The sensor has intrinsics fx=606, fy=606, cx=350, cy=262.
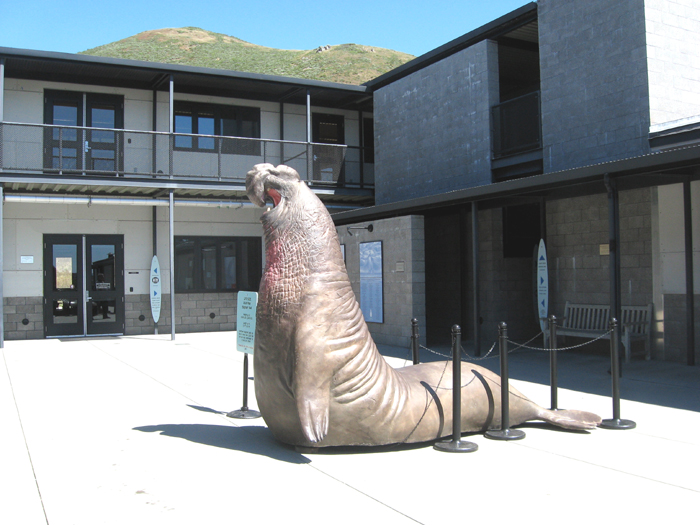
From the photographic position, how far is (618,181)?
360 inches

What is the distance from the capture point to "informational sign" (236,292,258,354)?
21.6 ft

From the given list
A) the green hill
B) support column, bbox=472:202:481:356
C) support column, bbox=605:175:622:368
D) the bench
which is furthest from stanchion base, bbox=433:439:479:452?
the green hill

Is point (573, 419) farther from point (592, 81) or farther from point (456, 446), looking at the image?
point (592, 81)

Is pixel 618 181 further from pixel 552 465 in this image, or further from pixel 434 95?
pixel 434 95

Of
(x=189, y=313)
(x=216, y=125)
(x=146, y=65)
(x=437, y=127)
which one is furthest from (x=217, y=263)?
(x=437, y=127)

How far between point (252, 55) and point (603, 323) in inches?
3602

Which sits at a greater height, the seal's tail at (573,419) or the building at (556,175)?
the building at (556,175)

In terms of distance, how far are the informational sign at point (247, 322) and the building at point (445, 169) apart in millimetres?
4875

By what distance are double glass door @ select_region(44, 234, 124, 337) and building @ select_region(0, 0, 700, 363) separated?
0.20m

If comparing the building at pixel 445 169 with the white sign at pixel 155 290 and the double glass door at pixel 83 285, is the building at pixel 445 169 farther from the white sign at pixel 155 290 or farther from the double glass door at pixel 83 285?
the white sign at pixel 155 290

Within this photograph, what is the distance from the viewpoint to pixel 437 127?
50.6 feet

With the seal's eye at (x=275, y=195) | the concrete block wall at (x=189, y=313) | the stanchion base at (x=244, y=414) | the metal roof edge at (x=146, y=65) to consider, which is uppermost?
the metal roof edge at (x=146, y=65)

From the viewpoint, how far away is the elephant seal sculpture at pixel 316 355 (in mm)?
4379

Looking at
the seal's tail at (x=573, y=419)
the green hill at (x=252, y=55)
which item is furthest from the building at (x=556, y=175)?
the green hill at (x=252, y=55)
